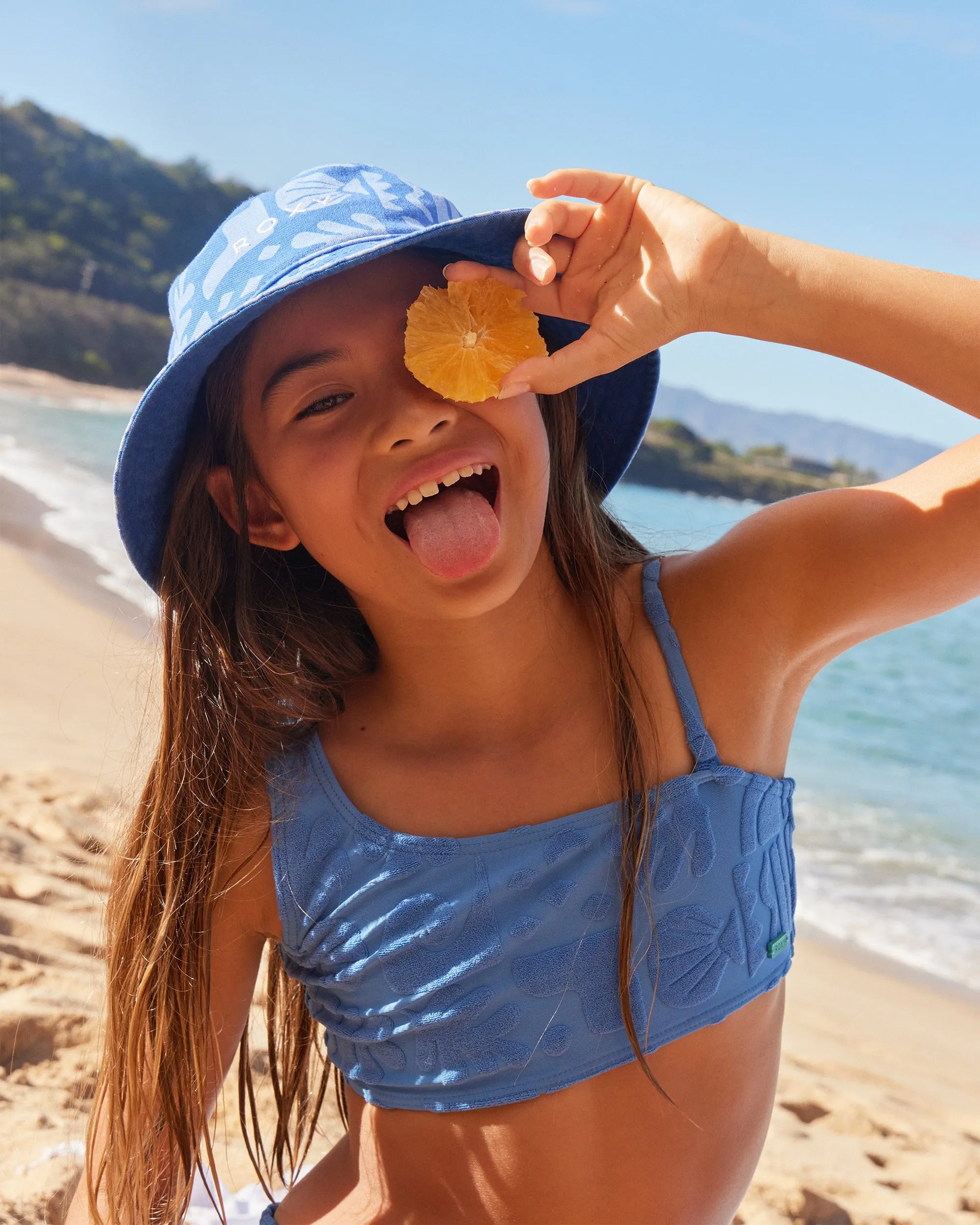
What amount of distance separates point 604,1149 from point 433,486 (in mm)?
1098

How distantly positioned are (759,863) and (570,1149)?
1.82 ft

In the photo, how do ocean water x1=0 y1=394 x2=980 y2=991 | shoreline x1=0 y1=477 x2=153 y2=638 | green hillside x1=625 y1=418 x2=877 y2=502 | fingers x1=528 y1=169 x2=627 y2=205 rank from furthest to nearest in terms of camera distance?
green hillside x1=625 y1=418 x2=877 y2=502
shoreline x1=0 y1=477 x2=153 y2=638
ocean water x1=0 y1=394 x2=980 y2=991
fingers x1=528 y1=169 x2=627 y2=205

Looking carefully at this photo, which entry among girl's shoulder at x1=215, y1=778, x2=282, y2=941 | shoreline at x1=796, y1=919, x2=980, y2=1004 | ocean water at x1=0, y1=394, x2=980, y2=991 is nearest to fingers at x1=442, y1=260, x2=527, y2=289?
ocean water at x1=0, y1=394, x2=980, y2=991

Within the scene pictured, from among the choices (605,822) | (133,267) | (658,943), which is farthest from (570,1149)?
(133,267)

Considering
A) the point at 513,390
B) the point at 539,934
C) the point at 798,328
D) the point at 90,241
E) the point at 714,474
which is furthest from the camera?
the point at 90,241

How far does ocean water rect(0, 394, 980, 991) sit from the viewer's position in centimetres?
517

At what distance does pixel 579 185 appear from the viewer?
1.58 m

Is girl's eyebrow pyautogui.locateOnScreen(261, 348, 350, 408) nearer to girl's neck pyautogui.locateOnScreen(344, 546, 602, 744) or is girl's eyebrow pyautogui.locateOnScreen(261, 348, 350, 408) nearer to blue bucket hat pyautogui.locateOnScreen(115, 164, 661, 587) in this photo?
blue bucket hat pyautogui.locateOnScreen(115, 164, 661, 587)

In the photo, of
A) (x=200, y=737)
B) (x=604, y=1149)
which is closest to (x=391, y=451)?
(x=200, y=737)

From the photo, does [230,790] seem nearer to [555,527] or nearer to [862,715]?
[555,527]

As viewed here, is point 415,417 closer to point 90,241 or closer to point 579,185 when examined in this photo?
point 579,185

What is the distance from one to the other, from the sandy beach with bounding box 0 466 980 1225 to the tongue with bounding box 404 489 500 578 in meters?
0.78

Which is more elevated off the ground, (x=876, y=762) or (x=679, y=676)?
(x=679, y=676)

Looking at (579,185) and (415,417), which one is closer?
(579,185)
